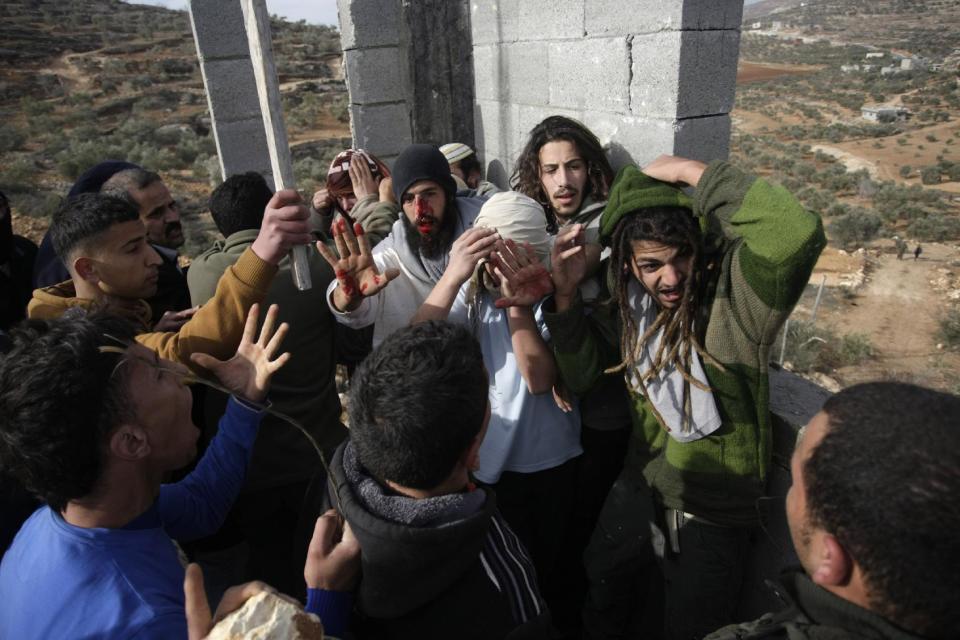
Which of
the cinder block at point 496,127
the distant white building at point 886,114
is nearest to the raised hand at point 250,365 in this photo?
the cinder block at point 496,127

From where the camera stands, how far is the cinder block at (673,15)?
256 centimetres

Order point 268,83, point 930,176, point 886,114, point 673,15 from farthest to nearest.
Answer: point 886,114 < point 930,176 < point 673,15 < point 268,83

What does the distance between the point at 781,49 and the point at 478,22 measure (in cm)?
6908

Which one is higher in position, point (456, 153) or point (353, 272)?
point (456, 153)

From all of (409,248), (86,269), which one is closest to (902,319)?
(409,248)

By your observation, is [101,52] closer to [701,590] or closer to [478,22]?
[478,22]

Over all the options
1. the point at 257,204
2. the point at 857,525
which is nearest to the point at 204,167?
the point at 257,204

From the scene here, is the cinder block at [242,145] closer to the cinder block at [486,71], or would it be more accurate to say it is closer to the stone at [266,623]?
the cinder block at [486,71]

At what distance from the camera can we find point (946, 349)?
33.2ft

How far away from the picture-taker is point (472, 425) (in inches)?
58.0

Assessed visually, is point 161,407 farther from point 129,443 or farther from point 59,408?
point 59,408

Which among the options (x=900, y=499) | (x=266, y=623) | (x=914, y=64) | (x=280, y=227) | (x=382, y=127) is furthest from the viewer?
(x=914, y=64)

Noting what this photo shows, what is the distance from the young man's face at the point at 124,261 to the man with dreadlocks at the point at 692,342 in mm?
1690

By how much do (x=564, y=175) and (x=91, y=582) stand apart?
7.48 ft
